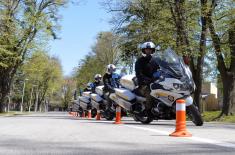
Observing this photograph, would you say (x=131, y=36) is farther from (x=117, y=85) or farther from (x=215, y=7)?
(x=117, y=85)

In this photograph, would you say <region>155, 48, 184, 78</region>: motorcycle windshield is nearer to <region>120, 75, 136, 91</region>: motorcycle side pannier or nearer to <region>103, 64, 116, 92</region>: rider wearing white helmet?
<region>120, 75, 136, 91</region>: motorcycle side pannier

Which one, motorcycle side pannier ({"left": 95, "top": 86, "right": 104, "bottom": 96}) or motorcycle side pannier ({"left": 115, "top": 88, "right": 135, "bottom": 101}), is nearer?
motorcycle side pannier ({"left": 115, "top": 88, "right": 135, "bottom": 101})

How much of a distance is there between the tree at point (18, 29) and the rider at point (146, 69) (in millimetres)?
26182

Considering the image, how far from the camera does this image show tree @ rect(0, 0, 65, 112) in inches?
1553

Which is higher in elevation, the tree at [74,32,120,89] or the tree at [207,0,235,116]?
the tree at [74,32,120,89]

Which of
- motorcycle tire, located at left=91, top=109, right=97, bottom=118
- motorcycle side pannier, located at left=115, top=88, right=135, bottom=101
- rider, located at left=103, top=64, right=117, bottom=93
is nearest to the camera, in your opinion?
motorcycle side pannier, located at left=115, top=88, right=135, bottom=101

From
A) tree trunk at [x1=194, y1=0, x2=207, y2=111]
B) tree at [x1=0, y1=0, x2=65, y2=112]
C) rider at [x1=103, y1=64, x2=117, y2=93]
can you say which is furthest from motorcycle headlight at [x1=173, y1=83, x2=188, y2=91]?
tree at [x1=0, y1=0, x2=65, y2=112]

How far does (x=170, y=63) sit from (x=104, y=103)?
9095 mm

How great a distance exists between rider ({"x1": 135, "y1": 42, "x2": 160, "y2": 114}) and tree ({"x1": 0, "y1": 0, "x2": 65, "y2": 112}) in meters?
26.2

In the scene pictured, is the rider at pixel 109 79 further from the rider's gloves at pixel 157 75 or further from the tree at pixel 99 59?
the tree at pixel 99 59

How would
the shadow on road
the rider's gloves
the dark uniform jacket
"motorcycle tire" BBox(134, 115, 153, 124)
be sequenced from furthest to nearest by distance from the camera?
1. "motorcycle tire" BBox(134, 115, 153, 124)
2. the dark uniform jacket
3. the rider's gloves
4. the shadow on road

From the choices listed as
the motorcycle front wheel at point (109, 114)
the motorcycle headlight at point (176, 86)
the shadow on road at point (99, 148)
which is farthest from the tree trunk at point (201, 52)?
the shadow on road at point (99, 148)

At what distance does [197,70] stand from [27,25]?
69.0ft

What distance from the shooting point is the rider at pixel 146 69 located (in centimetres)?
1284
